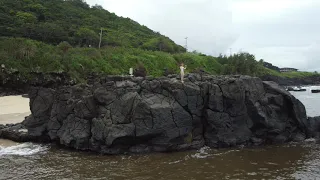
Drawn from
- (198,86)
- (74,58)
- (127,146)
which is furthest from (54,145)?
(74,58)

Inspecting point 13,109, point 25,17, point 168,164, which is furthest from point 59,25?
point 168,164

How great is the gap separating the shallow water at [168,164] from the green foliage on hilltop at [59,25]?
6432 cm

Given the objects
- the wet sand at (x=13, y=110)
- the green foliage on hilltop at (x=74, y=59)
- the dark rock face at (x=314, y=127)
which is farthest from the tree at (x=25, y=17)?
the dark rock face at (x=314, y=127)

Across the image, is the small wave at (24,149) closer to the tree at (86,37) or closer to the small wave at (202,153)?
the small wave at (202,153)

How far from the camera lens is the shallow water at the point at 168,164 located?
13.4 meters

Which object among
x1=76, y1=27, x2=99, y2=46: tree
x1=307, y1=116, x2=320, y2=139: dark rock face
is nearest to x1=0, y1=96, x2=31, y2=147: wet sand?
x1=307, y1=116, x2=320, y2=139: dark rock face

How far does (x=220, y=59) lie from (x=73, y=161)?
92811 mm

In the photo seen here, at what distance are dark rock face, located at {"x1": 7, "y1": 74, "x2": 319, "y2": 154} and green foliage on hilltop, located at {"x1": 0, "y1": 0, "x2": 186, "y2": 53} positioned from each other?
2391 inches

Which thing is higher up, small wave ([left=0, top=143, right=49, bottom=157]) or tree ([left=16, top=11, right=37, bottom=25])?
tree ([left=16, top=11, right=37, bottom=25])

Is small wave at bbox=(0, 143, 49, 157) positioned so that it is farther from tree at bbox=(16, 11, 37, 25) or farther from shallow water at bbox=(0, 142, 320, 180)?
tree at bbox=(16, 11, 37, 25)

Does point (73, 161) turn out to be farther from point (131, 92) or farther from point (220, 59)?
point (220, 59)

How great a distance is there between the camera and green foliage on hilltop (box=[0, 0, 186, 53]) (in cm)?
7579

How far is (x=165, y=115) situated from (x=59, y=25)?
271 ft

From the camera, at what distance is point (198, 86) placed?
1955 centimetres
